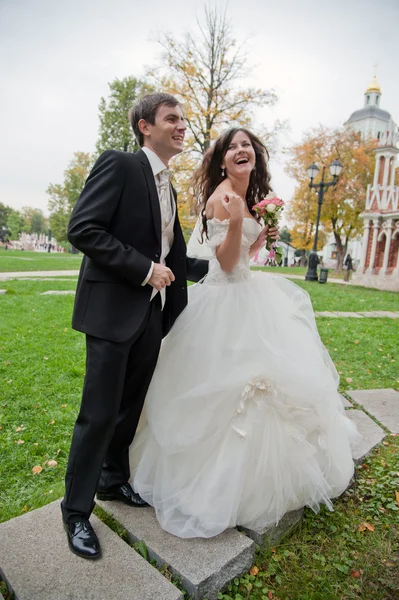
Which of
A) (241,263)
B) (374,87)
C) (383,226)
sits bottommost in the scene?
(241,263)

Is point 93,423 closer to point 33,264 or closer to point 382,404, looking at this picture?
point 382,404

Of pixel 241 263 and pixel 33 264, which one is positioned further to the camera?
pixel 33 264

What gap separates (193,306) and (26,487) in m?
1.67

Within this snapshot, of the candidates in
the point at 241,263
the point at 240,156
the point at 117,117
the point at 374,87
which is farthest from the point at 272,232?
the point at 374,87

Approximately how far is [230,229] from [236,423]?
1.09m

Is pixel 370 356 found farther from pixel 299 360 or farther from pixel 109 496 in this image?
pixel 109 496

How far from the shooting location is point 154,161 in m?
2.29

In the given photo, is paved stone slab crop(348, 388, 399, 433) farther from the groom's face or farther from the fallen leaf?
the groom's face

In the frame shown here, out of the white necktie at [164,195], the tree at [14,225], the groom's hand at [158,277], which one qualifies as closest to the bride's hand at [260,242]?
the white necktie at [164,195]

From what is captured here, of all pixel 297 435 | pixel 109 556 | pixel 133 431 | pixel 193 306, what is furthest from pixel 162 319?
pixel 109 556

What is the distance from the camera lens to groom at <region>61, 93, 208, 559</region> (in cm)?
202

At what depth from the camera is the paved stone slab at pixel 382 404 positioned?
12.0 ft

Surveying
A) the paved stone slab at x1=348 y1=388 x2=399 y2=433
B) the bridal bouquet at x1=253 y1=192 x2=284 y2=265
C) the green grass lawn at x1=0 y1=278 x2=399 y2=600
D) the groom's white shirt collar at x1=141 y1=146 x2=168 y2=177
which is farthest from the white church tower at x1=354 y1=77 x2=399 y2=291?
the groom's white shirt collar at x1=141 y1=146 x2=168 y2=177

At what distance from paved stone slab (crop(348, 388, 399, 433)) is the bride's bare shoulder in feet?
7.99
